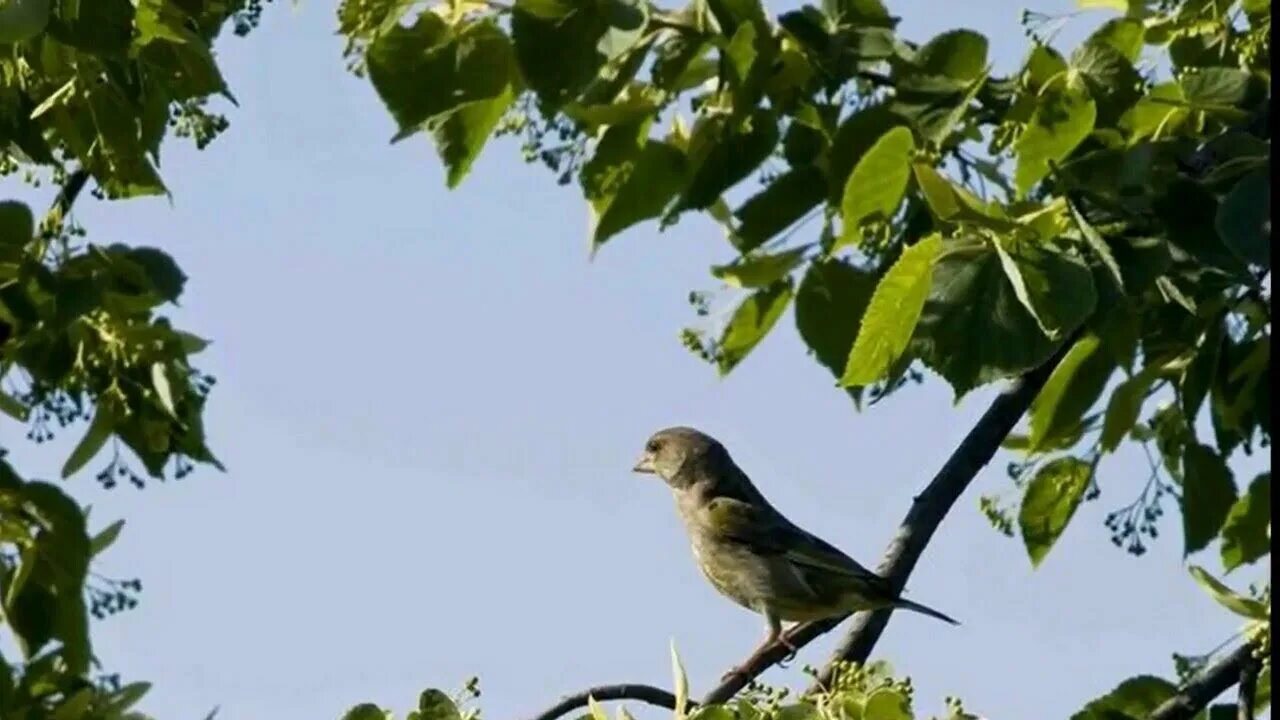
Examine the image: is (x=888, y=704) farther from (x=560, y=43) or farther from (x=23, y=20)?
(x=23, y=20)

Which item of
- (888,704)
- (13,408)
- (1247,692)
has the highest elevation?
(13,408)

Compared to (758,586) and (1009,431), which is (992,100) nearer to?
(1009,431)

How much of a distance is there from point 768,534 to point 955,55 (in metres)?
5.69

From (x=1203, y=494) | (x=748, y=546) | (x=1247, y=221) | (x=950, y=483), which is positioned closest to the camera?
(x=1247, y=221)

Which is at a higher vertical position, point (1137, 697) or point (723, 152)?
point (723, 152)

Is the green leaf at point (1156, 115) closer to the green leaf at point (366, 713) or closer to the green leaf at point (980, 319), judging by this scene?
the green leaf at point (980, 319)

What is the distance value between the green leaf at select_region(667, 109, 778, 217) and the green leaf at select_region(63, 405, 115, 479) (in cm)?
153

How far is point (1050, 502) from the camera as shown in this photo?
4.34 m

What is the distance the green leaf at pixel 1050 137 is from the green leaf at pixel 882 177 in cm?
14

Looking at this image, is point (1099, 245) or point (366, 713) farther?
point (366, 713)

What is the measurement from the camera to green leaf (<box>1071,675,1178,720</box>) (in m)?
3.90

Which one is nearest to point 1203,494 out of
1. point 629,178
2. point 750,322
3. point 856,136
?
point 750,322

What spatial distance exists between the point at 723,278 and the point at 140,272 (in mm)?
1239

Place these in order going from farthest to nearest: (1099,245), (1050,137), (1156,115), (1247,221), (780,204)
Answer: (780,204) < (1156,115) < (1050,137) < (1099,245) < (1247,221)
